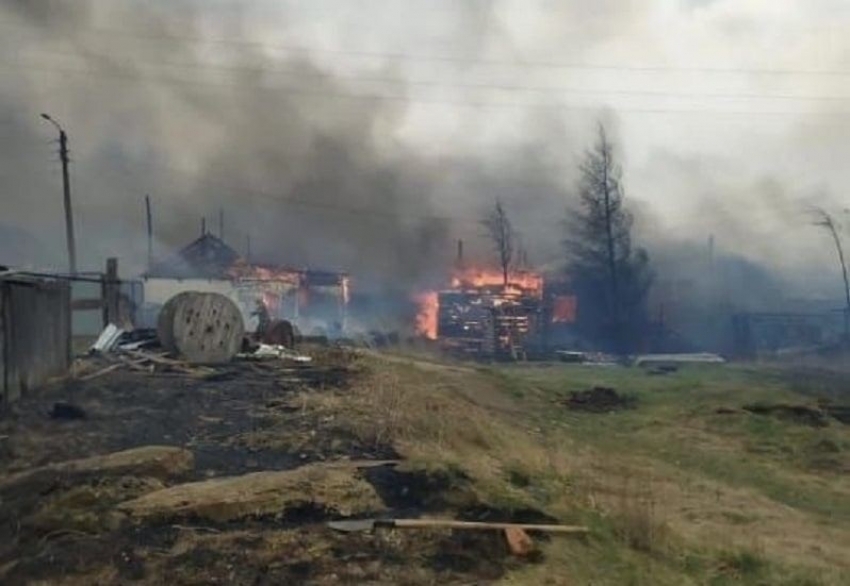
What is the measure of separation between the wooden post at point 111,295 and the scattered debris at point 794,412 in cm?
1357

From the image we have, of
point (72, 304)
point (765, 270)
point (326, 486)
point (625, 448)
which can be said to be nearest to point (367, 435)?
point (326, 486)

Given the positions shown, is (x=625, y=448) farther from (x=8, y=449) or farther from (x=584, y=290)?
(x=584, y=290)

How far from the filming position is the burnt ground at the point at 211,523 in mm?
5168

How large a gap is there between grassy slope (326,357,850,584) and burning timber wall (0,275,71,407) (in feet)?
14.3

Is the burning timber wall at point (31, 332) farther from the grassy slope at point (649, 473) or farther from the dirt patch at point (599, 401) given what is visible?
the dirt patch at point (599, 401)

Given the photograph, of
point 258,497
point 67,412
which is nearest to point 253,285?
point 67,412

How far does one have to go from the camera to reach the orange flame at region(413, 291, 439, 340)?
47044 mm

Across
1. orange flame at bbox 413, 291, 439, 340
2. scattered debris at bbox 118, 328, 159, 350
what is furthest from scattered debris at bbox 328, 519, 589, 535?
orange flame at bbox 413, 291, 439, 340

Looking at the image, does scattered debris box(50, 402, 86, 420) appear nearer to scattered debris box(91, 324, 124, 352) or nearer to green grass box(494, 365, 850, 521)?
scattered debris box(91, 324, 124, 352)

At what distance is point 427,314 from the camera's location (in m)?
49.1

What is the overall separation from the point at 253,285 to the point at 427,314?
1111 centimetres

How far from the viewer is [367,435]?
897 centimetres

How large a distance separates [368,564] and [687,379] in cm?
2080

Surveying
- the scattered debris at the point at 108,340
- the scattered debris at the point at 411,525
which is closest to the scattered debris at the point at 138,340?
the scattered debris at the point at 108,340
